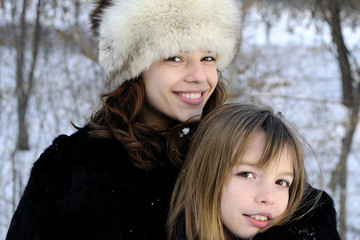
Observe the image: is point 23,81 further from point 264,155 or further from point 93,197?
point 264,155

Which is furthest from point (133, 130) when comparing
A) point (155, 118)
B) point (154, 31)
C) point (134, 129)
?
point (154, 31)

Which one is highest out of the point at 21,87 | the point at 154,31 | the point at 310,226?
the point at 154,31

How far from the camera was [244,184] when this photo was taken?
1521 mm

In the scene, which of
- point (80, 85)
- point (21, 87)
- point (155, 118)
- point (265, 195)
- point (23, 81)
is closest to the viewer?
point (265, 195)

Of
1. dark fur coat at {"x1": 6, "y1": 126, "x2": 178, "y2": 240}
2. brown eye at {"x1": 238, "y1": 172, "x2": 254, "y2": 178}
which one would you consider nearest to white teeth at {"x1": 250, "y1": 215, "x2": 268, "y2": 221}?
brown eye at {"x1": 238, "y1": 172, "x2": 254, "y2": 178}

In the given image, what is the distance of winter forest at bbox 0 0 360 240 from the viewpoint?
5.18m

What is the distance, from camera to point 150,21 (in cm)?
191

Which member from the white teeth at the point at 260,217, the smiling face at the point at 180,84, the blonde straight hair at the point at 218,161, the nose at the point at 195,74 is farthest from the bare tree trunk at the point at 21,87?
the white teeth at the point at 260,217

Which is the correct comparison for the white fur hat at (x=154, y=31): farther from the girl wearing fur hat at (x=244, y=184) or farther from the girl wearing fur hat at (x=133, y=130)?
the girl wearing fur hat at (x=244, y=184)

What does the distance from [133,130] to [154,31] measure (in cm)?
45

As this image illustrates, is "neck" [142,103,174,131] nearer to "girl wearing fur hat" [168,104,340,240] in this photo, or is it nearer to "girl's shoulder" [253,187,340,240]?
"girl wearing fur hat" [168,104,340,240]

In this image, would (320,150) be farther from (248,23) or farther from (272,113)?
(272,113)

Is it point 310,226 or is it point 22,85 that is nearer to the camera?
point 310,226

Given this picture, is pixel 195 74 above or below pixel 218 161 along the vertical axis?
above
